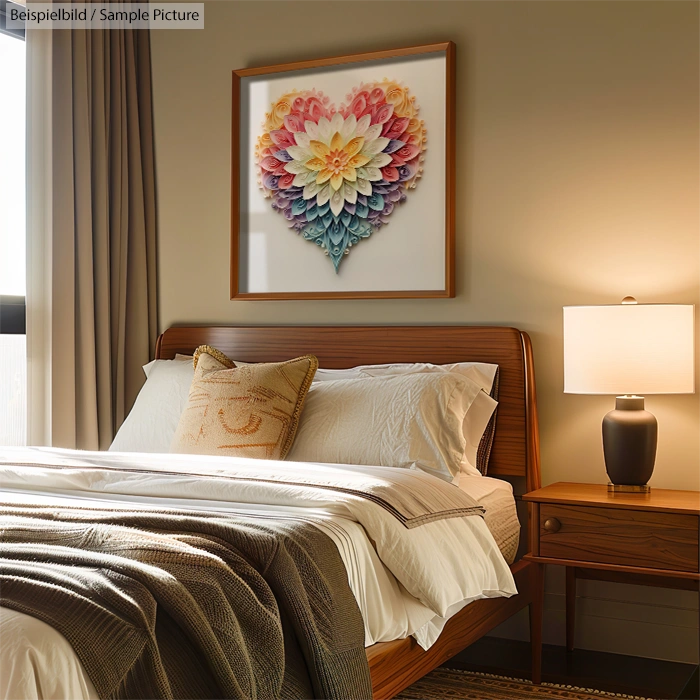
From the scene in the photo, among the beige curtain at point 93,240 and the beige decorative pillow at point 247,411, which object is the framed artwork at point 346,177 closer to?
the beige curtain at point 93,240

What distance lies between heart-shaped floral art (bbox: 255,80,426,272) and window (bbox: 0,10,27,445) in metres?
0.96

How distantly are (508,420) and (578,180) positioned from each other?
0.87 metres

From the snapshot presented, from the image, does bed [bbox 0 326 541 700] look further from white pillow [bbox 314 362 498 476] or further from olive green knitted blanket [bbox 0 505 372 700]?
olive green knitted blanket [bbox 0 505 372 700]

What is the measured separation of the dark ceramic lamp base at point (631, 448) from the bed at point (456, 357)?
0.34 metres

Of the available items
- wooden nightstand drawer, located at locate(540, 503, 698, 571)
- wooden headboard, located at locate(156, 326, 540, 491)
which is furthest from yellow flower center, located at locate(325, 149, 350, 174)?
wooden nightstand drawer, located at locate(540, 503, 698, 571)

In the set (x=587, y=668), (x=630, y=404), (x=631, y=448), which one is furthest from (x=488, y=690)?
(x=630, y=404)

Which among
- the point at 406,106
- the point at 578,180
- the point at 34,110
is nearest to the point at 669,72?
the point at 578,180

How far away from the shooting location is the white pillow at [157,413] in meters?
3.15

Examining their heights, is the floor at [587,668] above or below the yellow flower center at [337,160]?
below

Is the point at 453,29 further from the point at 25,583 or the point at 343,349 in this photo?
the point at 25,583

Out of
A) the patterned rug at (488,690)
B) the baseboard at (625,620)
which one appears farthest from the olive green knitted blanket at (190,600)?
the baseboard at (625,620)

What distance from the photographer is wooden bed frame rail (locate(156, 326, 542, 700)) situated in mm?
2584

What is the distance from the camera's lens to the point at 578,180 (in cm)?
312

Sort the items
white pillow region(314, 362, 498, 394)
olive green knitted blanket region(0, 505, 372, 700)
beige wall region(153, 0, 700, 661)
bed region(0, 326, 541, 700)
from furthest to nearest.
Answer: white pillow region(314, 362, 498, 394) < beige wall region(153, 0, 700, 661) < bed region(0, 326, 541, 700) < olive green knitted blanket region(0, 505, 372, 700)
